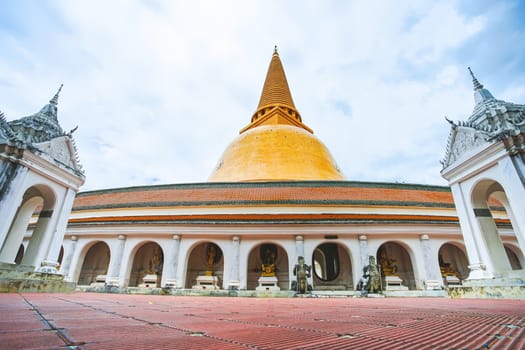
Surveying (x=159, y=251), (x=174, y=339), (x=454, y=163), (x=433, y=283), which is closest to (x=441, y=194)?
(x=433, y=283)

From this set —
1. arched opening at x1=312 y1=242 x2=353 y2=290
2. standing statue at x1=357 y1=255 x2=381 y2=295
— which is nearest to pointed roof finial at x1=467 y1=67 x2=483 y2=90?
standing statue at x1=357 y1=255 x2=381 y2=295

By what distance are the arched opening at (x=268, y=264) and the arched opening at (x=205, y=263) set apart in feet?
4.45

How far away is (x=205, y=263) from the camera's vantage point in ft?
41.9

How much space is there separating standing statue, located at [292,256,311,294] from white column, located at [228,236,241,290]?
227 centimetres

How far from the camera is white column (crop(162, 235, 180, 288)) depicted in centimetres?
1095

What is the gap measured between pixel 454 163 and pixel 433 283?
4997 millimetres

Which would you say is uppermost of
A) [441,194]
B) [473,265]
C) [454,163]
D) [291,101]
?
[291,101]

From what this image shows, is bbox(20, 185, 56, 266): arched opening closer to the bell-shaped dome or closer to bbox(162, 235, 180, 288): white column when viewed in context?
bbox(162, 235, 180, 288): white column

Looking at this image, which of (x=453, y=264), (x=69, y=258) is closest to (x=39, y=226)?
(x=69, y=258)

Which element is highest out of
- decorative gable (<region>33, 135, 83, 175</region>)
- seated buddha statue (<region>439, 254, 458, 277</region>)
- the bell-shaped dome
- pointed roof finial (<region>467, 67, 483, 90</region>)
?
the bell-shaped dome

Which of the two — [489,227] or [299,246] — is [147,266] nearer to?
[299,246]

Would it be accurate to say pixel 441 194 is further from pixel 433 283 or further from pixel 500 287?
pixel 500 287

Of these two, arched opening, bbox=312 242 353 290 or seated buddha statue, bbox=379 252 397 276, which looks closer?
seated buddha statue, bbox=379 252 397 276

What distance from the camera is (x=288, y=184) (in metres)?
14.9
